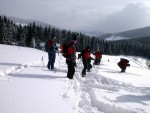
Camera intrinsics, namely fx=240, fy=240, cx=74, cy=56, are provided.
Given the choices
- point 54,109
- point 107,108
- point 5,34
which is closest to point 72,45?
point 107,108

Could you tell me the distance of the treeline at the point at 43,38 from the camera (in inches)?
3145

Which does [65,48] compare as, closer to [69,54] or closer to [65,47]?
[65,47]

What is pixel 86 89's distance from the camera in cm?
1005

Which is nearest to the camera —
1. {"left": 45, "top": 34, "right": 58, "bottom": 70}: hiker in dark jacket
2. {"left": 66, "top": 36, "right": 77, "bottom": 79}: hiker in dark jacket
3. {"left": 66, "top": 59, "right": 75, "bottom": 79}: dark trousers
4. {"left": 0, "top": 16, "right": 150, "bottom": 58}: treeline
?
{"left": 66, "top": 36, "right": 77, "bottom": 79}: hiker in dark jacket

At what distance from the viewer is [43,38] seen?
4510 inches

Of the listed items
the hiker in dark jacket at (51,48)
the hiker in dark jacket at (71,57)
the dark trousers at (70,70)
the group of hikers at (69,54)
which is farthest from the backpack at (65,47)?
the hiker in dark jacket at (51,48)

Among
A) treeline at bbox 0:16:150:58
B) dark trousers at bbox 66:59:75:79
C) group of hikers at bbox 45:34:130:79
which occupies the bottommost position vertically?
dark trousers at bbox 66:59:75:79

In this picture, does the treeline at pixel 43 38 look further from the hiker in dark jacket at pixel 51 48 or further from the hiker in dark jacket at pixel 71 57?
the hiker in dark jacket at pixel 71 57

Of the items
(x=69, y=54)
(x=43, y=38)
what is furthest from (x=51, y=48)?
(x=43, y=38)

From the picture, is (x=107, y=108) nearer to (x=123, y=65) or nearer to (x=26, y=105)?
(x=26, y=105)

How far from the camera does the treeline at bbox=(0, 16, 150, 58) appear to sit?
79875 millimetres

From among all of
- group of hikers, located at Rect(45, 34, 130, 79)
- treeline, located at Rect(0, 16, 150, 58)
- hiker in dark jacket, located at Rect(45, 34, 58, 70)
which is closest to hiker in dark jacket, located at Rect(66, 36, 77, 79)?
group of hikers, located at Rect(45, 34, 130, 79)

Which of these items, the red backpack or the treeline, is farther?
the treeline

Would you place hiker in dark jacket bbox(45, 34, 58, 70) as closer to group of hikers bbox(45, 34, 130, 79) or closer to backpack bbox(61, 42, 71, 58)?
group of hikers bbox(45, 34, 130, 79)
